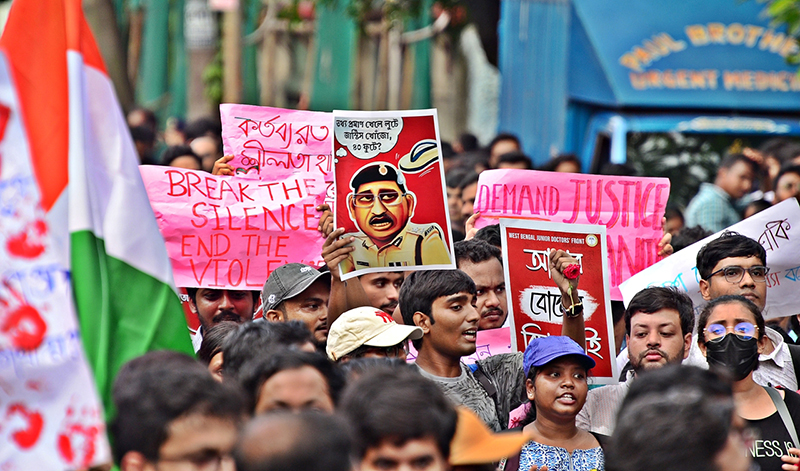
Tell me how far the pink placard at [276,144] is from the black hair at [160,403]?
8.56 feet

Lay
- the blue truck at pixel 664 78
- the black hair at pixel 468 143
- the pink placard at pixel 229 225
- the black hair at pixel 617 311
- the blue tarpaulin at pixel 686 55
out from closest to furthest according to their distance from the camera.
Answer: the pink placard at pixel 229 225
the black hair at pixel 617 311
the black hair at pixel 468 143
the blue truck at pixel 664 78
the blue tarpaulin at pixel 686 55

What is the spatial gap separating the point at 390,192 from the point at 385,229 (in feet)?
0.61

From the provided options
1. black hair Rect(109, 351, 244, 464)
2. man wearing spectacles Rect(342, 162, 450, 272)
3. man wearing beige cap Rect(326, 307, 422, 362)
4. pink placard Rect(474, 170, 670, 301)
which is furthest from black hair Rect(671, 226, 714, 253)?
black hair Rect(109, 351, 244, 464)

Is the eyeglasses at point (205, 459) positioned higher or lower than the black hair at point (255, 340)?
lower

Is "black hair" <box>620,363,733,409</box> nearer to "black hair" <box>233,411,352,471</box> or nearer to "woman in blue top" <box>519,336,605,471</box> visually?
"black hair" <box>233,411,352,471</box>

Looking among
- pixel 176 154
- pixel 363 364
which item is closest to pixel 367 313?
pixel 363 364

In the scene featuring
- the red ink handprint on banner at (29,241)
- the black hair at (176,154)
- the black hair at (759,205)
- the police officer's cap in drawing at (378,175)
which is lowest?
the black hair at (759,205)

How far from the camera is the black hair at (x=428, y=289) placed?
4941mm

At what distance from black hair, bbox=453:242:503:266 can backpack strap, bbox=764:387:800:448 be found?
1.60 m

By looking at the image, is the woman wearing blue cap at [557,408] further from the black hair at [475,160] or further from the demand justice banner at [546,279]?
the black hair at [475,160]

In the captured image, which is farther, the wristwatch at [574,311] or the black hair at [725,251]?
the black hair at [725,251]

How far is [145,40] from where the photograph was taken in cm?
2412

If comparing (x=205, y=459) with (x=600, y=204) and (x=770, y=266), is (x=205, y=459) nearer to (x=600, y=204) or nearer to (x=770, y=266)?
(x=600, y=204)

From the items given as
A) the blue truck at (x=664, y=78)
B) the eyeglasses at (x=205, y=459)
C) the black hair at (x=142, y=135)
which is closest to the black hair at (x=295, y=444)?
the eyeglasses at (x=205, y=459)
